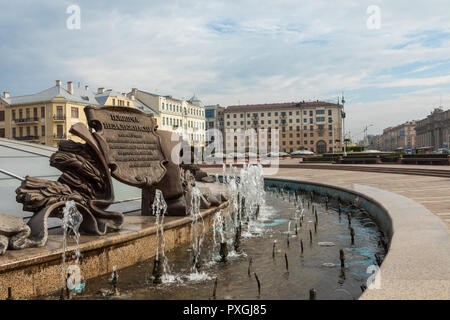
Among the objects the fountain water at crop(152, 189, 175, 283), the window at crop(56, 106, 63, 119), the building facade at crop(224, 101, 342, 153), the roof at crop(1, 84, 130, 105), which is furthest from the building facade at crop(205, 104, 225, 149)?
the fountain water at crop(152, 189, 175, 283)

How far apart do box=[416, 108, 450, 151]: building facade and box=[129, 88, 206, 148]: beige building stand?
69697 millimetres

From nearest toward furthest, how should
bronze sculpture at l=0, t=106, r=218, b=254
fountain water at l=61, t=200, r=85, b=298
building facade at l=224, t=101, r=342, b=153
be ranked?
fountain water at l=61, t=200, r=85, b=298, bronze sculpture at l=0, t=106, r=218, b=254, building facade at l=224, t=101, r=342, b=153

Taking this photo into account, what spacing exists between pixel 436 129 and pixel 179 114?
8991 centimetres

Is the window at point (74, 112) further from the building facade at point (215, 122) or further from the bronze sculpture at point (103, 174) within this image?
the building facade at point (215, 122)

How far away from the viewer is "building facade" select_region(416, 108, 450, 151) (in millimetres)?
107975

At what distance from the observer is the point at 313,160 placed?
36156mm

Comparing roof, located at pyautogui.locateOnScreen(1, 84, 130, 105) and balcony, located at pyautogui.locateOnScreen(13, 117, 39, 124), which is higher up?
roof, located at pyautogui.locateOnScreen(1, 84, 130, 105)

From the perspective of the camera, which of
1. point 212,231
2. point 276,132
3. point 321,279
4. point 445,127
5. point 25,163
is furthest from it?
point 445,127

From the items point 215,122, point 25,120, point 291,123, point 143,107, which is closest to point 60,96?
point 25,120

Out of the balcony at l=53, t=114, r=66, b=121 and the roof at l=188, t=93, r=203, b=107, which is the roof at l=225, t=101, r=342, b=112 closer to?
the roof at l=188, t=93, r=203, b=107

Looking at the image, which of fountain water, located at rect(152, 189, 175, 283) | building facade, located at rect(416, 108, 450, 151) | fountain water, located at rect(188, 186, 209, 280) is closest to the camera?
fountain water, located at rect(152, 189, 175, 283)

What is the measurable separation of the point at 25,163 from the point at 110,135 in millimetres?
4417
